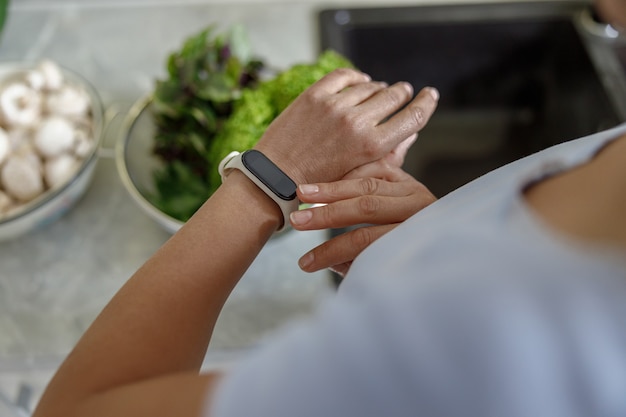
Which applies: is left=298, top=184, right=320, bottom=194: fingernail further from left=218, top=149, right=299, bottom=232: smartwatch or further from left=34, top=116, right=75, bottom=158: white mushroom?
left=34, top=116, right=75, bottom=158: white mushroom

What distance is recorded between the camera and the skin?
43cm

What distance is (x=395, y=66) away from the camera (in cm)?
114

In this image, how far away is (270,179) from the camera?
601mm

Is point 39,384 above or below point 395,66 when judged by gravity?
below

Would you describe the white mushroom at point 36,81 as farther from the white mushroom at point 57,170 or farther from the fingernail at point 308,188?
the fingernail at point 308,188

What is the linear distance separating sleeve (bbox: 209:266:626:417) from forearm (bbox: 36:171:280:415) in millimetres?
162

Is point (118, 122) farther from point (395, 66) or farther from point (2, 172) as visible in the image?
point (395, 66)

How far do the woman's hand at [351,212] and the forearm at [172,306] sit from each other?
0.04m

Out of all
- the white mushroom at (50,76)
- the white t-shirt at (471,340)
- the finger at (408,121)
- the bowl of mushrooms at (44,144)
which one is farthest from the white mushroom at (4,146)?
the white t-shirt at (471,340)

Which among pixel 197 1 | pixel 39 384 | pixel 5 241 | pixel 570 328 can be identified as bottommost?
pixel 39 384

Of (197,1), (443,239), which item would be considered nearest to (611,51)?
(197,1)

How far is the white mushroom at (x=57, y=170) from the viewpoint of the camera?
0.83 meters

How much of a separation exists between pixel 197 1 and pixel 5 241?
58cm

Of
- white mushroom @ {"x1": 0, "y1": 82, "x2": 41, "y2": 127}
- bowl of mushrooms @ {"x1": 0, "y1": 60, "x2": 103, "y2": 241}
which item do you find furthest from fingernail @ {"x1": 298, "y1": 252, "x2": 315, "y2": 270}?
white mushroom @ {"x1": 0, "y1": 82, "x2": 41, "y2": 127}
